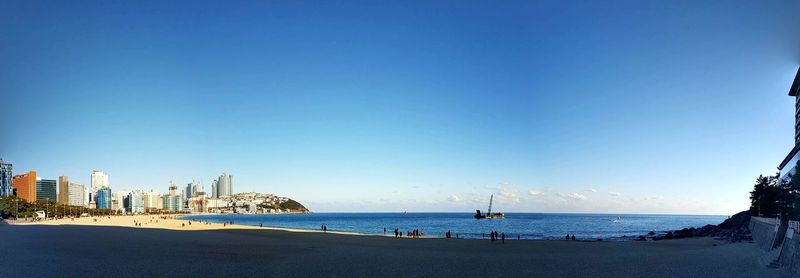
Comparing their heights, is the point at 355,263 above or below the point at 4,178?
below

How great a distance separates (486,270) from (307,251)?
15.1 metres

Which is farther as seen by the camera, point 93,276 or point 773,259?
point 773,259

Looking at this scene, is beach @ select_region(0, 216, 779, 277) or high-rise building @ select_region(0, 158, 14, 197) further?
high-rise building @ select_region(0, 158, 14, 197)

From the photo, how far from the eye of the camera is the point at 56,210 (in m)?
152

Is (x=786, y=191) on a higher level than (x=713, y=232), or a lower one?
higher

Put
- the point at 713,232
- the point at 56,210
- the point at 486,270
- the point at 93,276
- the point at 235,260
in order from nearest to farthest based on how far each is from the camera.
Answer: the point at 93,276 < the point at 486,270 < the point at 235,260 < the point at 713,232 < the point at 56,210

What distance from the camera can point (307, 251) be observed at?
115 feet

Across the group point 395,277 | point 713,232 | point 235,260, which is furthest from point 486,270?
point 713,232

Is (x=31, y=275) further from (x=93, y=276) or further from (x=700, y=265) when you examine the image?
(x=700, y=265)

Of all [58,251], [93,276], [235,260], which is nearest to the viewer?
[93,276]

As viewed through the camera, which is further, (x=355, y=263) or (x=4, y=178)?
(x=4, y=178)

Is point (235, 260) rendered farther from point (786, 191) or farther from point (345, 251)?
point (786, 191)

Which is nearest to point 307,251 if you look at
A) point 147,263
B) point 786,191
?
point 147,263

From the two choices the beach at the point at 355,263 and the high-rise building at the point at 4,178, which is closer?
the beach at the point at 355,263
